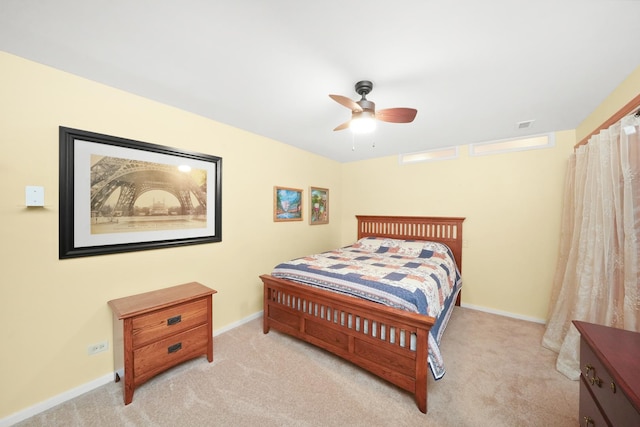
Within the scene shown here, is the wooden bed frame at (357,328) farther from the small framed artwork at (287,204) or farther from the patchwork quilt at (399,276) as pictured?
the small framed artwork at (287,204)

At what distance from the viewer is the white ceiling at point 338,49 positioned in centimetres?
126

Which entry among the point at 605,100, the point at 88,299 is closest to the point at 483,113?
the point at 605,100

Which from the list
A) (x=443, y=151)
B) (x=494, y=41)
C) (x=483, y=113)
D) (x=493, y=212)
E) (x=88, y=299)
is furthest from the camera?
(x=443, y=151)

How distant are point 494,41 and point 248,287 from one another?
133 inches

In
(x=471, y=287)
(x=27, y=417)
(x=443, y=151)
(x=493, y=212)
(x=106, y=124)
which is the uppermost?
(x=443, y=151)

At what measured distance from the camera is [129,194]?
6.96 feet

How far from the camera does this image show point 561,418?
1.65 meters

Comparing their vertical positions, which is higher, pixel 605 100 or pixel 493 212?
pixel 605 100

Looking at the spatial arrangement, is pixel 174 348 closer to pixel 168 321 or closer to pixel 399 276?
pixel 168 321

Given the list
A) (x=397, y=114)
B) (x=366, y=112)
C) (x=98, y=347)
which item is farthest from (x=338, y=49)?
(x=98, y=347)

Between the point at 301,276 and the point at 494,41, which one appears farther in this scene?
the point at 301,276

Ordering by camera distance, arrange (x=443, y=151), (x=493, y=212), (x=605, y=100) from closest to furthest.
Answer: (x=605, y=100), (x=493, y=212), (x=443, y=151)

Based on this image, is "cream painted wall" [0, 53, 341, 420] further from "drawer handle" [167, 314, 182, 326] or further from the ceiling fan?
the ceiling fan

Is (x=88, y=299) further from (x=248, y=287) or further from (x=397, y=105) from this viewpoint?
(x=397, y=105)
